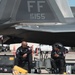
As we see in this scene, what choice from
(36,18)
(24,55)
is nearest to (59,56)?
(24,55)

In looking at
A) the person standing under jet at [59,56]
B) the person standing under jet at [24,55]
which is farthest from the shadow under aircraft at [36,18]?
the person standing under jet at [24,55]

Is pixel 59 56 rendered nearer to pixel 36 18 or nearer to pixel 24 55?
pixel 24 55

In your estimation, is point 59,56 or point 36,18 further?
point 36,18

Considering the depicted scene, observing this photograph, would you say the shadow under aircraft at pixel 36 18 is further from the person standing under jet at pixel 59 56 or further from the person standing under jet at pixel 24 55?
the person standing under jet at pixel 24 55

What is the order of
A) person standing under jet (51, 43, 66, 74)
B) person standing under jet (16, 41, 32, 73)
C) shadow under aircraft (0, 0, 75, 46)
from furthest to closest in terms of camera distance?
shadow under aircraft (0, 0, 75, 46), person standing under jet (16, 41, 32, 73), person standing under jet (51, 43, 66, 74)

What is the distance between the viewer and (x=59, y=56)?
42.5 ft

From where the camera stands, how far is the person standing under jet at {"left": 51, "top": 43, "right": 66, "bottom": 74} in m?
12.8

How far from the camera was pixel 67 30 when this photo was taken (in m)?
12.7

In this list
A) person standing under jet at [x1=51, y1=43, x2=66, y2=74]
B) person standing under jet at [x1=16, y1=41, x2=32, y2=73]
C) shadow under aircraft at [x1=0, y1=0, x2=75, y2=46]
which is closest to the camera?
person standing under jet at [x1=51, y1=43, x2=66, y2=74]

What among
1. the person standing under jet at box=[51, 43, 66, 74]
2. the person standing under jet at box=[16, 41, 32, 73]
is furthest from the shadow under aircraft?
the person standing under jet at box=[16, 41, 32, 73]

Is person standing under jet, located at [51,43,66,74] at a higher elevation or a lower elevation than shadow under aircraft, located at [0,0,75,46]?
lower

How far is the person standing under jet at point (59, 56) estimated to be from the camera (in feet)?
41.9

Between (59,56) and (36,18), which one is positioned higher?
(36,18)

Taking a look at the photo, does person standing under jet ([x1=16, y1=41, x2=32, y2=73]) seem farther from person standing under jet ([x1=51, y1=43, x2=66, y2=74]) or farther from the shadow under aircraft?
person standing under jet ([x1=51, y1=43, x2=66, y2=74])
